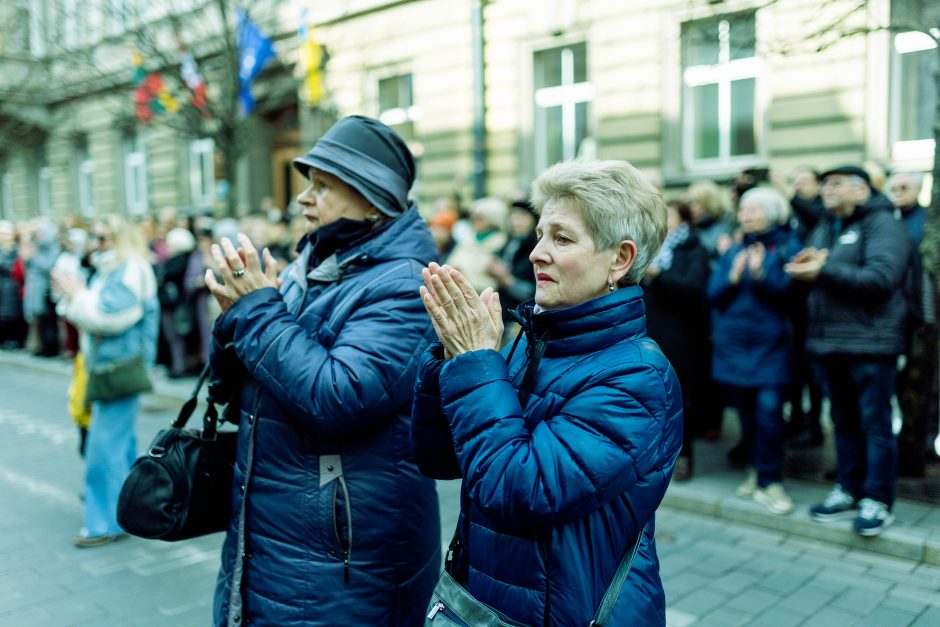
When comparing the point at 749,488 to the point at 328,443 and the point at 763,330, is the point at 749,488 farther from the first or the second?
the point at 328,443

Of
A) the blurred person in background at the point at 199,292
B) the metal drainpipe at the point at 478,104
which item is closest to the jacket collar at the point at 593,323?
the blurred person in background at the point at 199,292

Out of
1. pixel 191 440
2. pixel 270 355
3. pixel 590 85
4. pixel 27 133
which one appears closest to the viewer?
pixel 270 355

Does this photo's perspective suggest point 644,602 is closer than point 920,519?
Yes

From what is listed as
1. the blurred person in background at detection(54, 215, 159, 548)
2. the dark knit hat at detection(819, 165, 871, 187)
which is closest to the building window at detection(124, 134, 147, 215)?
the blurred person in background at detection(54, 215, 159, 548)

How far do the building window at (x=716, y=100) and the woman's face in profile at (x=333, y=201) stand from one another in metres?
8.32

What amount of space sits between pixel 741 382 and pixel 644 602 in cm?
399

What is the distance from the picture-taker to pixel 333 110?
1382 cm

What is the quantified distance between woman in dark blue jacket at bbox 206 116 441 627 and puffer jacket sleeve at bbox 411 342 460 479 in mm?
243

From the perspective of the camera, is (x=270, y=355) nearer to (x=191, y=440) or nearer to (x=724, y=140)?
(x=191, y=440)

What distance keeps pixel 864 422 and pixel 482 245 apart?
144 inches

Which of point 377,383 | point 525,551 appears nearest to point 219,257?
point 377,383

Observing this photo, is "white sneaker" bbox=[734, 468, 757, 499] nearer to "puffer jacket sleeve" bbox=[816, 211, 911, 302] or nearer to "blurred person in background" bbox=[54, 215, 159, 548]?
"puffer jacket sleeve" bbox=[816, 211, 911, 302]

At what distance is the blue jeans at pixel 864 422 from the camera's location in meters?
4.98

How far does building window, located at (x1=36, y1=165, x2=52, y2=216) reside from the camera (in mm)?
25422
